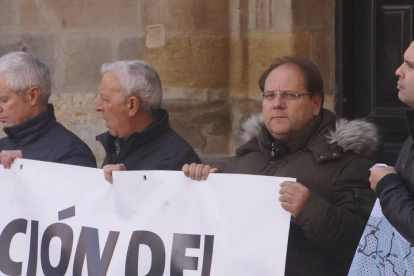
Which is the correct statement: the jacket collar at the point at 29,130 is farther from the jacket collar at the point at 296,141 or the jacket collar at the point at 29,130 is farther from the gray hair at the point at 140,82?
the jacket collar at the point at 296,141

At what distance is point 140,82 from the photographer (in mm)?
4871

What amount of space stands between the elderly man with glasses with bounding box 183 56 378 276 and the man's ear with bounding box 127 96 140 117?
693 mm

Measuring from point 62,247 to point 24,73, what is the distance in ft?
3.73

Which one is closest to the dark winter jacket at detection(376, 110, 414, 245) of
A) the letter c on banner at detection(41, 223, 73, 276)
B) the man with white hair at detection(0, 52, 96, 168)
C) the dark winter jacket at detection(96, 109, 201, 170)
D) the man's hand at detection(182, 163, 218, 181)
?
the man's hand at detection(182, 163, 218, 181)

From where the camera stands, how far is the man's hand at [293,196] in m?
3.79

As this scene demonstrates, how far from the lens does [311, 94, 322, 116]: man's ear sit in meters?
4.23

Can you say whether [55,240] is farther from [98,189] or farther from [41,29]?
[41,29]

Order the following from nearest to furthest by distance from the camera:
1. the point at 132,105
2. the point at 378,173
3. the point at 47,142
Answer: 1. the point at 378,173
2. the point at 132,105
3. the point at 47,142

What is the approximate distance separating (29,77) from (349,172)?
1.84 m

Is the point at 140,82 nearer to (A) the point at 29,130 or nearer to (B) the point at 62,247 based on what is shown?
(A) the point at 29,130

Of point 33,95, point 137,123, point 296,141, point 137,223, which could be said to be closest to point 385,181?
point 296,141

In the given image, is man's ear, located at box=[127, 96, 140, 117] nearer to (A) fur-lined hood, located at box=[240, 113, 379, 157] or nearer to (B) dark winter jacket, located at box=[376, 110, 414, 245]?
(A) fur-lined hood, located at box=[240, 113, 379, 157]

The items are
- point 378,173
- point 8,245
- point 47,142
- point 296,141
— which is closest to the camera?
point 378,173

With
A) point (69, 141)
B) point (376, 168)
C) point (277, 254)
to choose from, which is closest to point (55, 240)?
point (69, 141)
